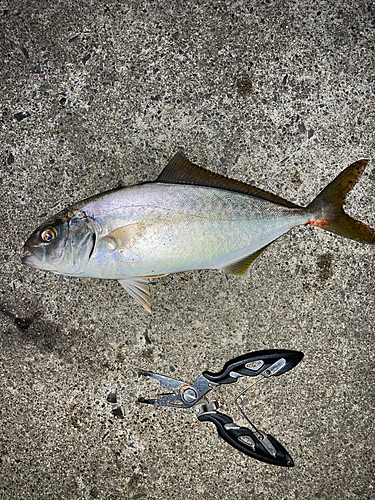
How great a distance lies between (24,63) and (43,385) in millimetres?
1894

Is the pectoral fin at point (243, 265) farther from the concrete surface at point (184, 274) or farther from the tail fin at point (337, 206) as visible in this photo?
the tail fin at point (337, 206)

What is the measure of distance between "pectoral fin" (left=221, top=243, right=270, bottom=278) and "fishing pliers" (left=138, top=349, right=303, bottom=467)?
50 centimetres

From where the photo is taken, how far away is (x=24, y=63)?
225 centimetres

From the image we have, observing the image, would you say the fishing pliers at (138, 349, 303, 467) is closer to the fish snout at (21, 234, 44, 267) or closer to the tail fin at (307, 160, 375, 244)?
the tail fin at (307, 160, 375, 244)

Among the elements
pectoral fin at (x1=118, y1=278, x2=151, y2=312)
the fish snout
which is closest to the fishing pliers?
pectoral fin at (x1=118, y1=278, x2=151, y2=312)

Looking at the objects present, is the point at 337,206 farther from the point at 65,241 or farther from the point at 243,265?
the point at 65,241

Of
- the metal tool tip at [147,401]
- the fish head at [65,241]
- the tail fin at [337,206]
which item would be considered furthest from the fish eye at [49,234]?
the tail fin at [337,206]

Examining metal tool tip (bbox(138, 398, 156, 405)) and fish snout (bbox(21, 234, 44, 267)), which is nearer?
fish snout (bbox(21, 234, 44, 267))

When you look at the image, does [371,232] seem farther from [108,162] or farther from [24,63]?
[24,63]

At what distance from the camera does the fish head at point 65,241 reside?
73.9 inches

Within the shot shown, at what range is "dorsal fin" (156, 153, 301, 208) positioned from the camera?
1.98m

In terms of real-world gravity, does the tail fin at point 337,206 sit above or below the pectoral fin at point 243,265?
above

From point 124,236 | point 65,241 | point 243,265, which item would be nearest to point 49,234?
point 65,241

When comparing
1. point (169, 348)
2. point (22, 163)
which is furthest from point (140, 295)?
point (22, 163)
